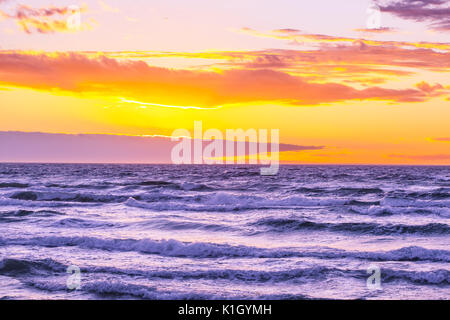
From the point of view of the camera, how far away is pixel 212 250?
15773 millimetres

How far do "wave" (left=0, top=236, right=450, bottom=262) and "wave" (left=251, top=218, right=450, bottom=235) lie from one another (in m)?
4.94

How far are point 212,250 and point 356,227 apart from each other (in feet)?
26.8

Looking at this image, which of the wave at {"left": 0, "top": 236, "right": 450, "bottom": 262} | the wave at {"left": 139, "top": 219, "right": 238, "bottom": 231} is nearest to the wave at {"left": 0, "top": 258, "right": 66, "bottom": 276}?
the wave at {"left": 0, "top": 236, "right": 450, "bottom": 262}

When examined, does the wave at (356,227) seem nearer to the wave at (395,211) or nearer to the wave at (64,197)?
the wave at (395,211)

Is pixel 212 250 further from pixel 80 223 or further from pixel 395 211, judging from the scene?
pixel 395 211

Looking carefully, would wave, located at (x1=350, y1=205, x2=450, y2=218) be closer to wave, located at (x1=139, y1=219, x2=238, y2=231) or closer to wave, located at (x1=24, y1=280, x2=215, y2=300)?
wave, located at (x1=139, y1=219, x2=238, y2=231)

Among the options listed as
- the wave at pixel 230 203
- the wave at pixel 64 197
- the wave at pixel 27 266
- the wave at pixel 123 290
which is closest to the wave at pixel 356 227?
the wave at pixel 230 203

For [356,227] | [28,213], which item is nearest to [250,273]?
[356,227]

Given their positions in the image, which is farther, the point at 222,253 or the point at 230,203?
the point at 230,203

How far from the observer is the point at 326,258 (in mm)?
14758

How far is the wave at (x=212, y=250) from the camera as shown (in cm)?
1497

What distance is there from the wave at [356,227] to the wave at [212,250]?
16.2 ft
